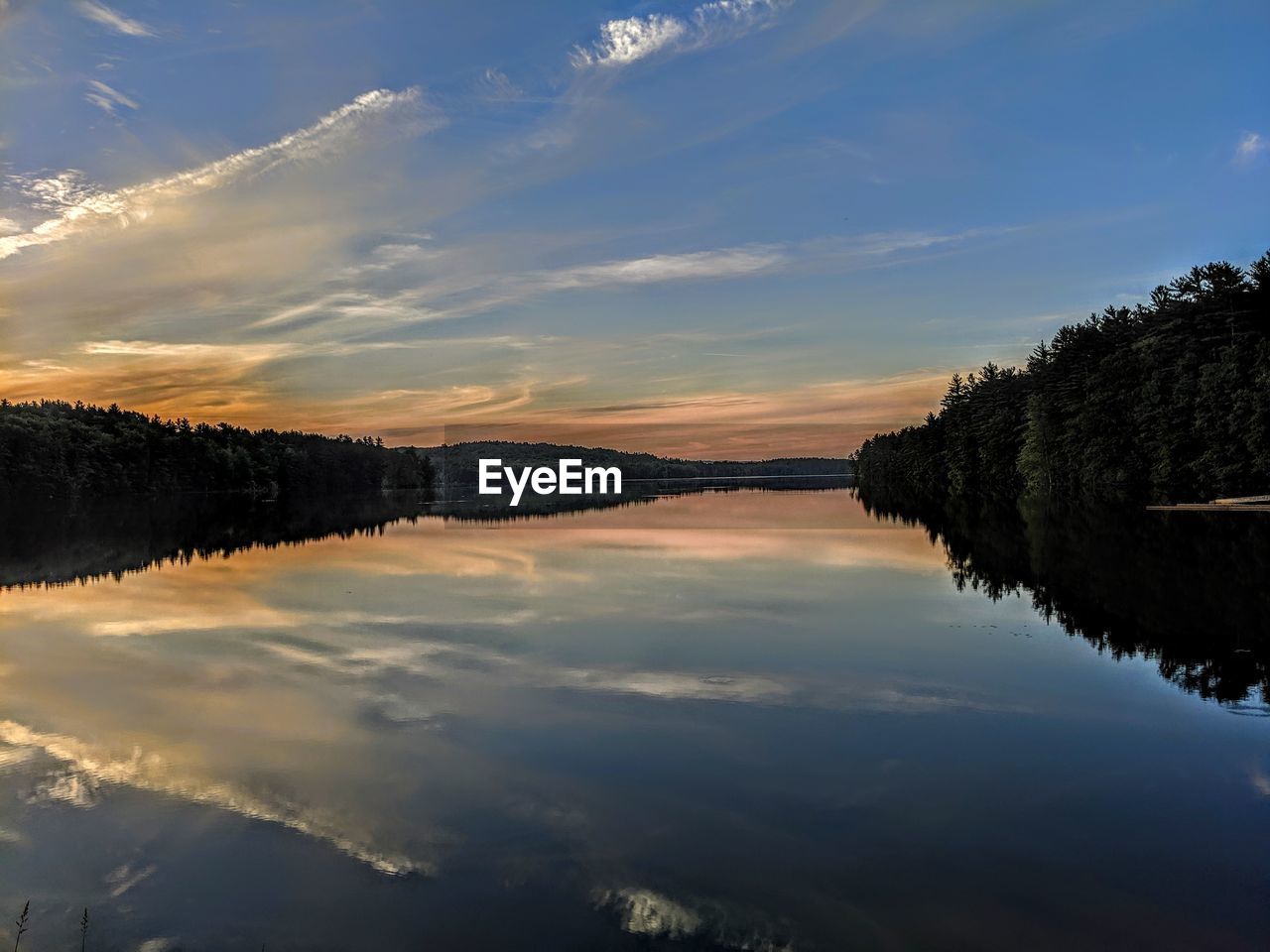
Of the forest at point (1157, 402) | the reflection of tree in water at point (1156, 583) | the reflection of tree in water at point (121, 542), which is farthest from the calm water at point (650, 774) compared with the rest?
the forest at point (1157, 402)

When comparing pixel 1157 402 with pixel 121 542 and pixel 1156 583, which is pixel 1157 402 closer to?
pixel 1156 583

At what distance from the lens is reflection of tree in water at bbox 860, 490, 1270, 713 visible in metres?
14.9

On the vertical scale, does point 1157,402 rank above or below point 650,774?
above

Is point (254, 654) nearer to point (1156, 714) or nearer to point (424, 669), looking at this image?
point (424, 669)

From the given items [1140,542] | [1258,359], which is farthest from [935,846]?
[1258,359]

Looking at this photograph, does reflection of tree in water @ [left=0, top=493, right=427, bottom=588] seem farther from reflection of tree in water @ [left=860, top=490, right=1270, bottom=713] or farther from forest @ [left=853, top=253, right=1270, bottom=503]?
forest @ [left=853, top=253, right=1270, bottom=503]

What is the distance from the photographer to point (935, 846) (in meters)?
7.76

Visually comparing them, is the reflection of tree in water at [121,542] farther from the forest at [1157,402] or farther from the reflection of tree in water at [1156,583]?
the forest at [1157,402]

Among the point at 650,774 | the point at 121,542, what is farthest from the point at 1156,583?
the point at 121,542

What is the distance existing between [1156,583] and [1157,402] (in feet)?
178

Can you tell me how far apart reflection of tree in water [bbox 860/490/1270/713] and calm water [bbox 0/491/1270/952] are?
0.18 m

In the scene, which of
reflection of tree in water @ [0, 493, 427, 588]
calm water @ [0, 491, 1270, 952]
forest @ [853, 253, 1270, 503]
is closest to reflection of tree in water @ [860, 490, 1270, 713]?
calm water @ [0, 491, 1270, 952]

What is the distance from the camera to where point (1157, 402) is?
69188 mm

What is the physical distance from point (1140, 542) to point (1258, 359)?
33049 millimetres
